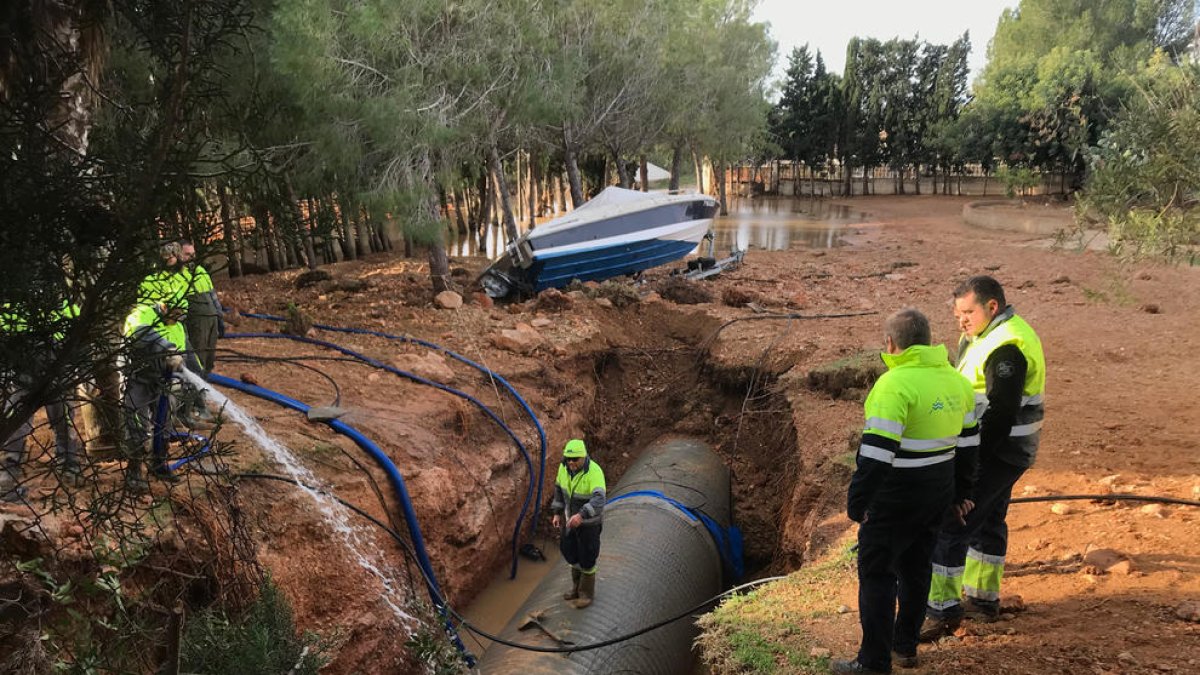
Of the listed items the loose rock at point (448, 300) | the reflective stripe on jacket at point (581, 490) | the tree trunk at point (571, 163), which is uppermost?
the tree trunk at point (571, 163)

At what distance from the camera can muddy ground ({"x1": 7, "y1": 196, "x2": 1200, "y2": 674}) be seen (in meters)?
4.41

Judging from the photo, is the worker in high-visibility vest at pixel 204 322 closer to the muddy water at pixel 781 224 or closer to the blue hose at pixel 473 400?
the blue hose at pixel 473 400

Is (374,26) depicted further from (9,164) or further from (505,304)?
(9,164)

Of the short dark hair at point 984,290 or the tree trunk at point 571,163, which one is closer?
the short dark hair at point 984,290

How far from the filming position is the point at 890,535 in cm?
368

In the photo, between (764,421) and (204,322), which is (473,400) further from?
(764,421)

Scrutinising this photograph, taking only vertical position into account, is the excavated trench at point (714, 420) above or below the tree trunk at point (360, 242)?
below

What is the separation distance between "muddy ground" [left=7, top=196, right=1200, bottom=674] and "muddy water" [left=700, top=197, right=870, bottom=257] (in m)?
10.7

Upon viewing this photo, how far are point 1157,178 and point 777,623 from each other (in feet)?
13.7

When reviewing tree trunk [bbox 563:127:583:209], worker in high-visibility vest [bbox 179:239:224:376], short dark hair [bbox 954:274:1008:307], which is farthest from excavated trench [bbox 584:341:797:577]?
tree trunk [bbox 563:127:583:209]

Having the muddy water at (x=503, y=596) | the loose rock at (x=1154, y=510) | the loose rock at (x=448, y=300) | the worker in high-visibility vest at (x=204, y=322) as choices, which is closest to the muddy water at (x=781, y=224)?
the loose rock at (x=448, y=300)

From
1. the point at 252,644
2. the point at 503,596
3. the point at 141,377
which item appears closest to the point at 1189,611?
the point at 252,644

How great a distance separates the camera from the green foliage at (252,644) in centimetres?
385

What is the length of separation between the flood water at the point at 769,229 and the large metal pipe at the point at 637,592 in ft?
49.8
